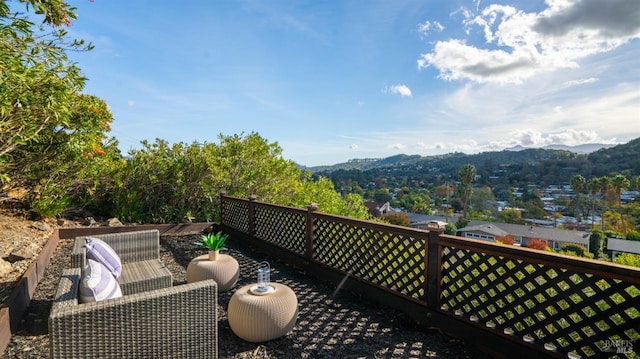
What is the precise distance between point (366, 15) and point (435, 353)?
27.1 feet

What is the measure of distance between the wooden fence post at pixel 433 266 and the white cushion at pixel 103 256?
9.97 ft

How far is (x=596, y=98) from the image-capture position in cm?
1042

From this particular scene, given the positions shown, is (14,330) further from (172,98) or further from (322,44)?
(322,44)

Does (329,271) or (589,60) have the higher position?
(589,60)

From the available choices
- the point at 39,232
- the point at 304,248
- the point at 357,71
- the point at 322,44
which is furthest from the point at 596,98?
the point at 39,232

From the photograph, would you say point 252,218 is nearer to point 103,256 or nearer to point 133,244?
point 133,244

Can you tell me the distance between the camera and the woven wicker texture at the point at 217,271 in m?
3.66

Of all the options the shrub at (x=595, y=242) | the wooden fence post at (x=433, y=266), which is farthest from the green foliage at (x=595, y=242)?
the wooden fence post at (x=433, y=266)

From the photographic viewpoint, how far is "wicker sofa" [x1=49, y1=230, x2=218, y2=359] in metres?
1.74

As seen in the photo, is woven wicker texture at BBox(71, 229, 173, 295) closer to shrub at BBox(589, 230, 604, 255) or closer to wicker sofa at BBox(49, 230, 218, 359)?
wicker sofa at BBox(49, 230, 218, 359)

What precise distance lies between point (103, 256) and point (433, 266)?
3182 millimetres

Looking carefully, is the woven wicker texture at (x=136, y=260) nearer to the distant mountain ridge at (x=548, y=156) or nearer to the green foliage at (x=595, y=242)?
the distant mountain ridge at (x=548, y=156)

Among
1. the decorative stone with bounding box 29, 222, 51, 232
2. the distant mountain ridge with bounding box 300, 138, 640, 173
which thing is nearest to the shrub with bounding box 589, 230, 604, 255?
the distant mountain ridge with bounding box 300, 138, 640, 173

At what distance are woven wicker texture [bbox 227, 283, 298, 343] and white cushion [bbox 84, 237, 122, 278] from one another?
1.24 m
